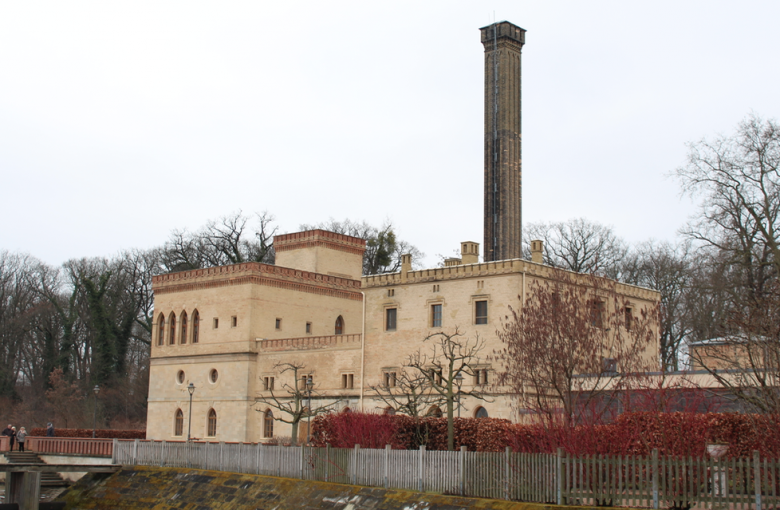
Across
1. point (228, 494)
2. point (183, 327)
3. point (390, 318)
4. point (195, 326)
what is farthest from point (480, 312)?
point (183, 327)

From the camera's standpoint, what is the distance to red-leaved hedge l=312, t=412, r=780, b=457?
18.6 metres

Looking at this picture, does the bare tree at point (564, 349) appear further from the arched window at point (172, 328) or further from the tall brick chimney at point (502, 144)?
the tall brick chimney at point (502, 144)

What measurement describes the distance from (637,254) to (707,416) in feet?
139

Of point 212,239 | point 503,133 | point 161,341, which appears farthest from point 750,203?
point 212,239

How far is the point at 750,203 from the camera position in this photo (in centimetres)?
3594

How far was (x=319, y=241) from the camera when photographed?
5078 centimetres

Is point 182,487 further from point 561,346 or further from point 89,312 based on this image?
point 89,312

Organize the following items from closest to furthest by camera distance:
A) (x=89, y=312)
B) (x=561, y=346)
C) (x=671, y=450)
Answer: (x=671, y=450), (x=561, y=346), (x=89, y=312)

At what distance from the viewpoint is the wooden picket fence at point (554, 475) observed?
54.2 ft

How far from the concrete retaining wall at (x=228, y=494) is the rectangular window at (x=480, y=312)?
13938 millimetres

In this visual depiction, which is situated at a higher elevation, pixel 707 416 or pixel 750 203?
pixel 750 203

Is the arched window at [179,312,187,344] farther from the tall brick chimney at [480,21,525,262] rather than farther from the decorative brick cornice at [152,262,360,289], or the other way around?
the tall brick chimney at [480,21,525,262]

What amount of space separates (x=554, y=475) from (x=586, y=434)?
1.29m

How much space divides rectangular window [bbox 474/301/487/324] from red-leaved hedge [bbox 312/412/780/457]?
43.2 feet
